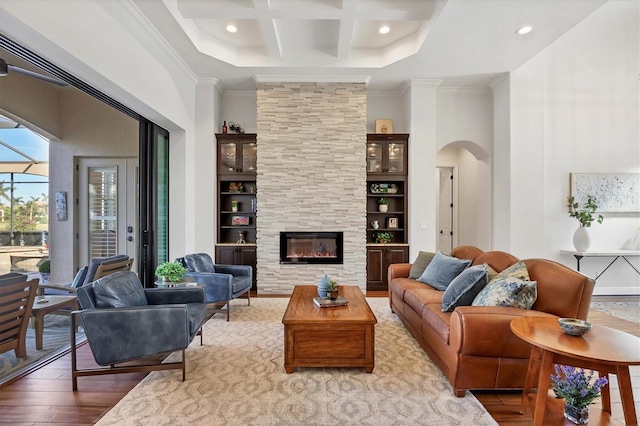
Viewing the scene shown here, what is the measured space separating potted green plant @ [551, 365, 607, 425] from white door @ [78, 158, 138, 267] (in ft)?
19.8

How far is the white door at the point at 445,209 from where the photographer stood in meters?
7.42

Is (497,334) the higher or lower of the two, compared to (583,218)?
lower

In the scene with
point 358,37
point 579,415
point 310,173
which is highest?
point 358,37

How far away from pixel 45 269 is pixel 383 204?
574cm

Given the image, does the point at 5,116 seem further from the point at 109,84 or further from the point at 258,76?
the point at 258,76

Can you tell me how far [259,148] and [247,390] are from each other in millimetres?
3972

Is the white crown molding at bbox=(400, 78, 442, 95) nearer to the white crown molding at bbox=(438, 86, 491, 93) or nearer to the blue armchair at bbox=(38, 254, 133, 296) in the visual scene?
the white crown molding at bbox=(438, 86, 491, 93)

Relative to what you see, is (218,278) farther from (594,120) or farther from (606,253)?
(594,120)

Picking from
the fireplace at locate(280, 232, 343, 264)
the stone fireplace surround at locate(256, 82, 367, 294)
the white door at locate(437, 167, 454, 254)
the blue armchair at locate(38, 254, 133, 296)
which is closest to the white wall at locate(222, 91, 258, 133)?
the stone fireplace surround at locate(256, 82, 367, 294)

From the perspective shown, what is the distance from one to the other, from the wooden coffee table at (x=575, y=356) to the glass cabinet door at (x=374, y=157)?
4.02 meters

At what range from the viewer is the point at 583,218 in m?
5.25

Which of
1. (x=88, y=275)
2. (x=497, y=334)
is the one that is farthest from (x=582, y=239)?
(x=88, y=275)

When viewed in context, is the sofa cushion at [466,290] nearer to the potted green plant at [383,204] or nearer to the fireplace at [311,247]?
the fireplace at [311,247]

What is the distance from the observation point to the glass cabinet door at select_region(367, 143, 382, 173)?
589 centimetres
